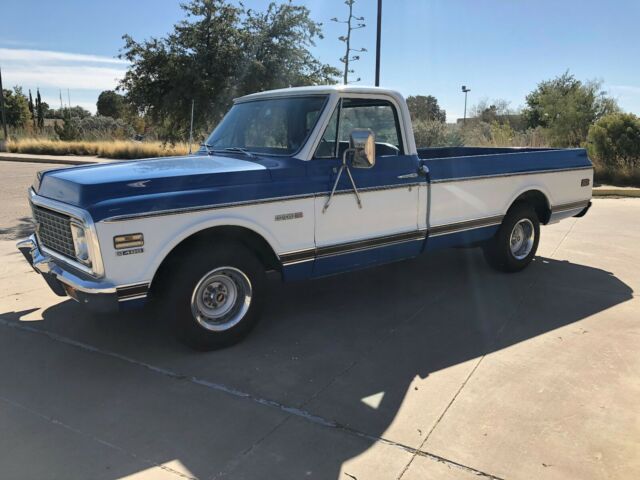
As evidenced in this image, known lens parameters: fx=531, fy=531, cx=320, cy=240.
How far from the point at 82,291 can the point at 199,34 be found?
14.1 m

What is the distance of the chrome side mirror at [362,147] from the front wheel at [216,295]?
114 centimetres

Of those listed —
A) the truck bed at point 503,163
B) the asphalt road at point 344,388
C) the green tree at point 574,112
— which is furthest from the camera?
the green tree at point 574,112

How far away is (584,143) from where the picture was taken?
16.8 m

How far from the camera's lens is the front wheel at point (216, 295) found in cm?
382

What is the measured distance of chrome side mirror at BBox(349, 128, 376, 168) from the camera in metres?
4.10

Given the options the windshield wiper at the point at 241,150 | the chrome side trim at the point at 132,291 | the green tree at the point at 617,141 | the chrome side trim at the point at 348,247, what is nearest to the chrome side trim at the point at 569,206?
the chrome side trim at the point at 348,247

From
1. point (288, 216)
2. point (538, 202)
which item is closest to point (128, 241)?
point (288, 216)

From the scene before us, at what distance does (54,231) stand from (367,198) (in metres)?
2.54

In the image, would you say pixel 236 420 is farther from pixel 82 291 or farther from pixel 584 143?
pixel 584 143

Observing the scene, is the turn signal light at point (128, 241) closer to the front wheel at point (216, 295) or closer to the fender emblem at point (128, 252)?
the fender emblem at point (128, 252)

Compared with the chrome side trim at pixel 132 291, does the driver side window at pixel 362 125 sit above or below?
above

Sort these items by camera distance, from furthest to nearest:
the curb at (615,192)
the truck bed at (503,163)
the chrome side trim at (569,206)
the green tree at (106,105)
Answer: the green tree at (106,105) < the curb at (615,192) < the chrome side trim at (569,206) < the truck bed at (503,163)

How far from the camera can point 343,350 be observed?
4.18 metres

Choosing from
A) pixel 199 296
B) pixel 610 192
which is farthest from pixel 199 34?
pixel 199 296
